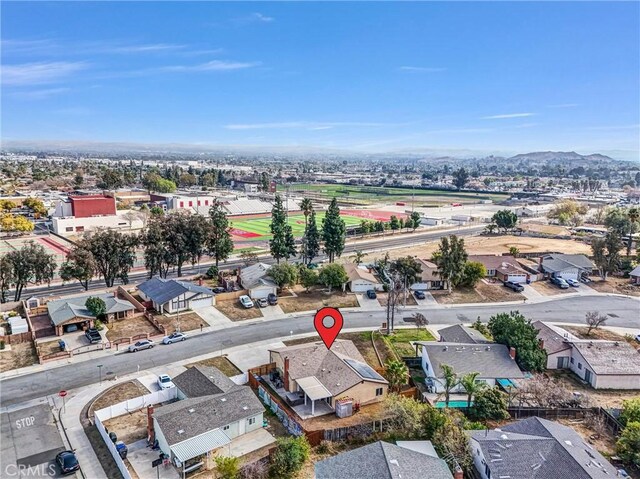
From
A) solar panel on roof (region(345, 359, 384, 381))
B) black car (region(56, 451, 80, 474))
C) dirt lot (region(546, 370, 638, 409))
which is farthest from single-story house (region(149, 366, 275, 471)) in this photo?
dirt lot (region(546, 370, 638, 409))

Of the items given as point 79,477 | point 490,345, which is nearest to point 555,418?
point 490,345

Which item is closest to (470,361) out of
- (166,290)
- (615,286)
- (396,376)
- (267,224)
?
(396,376)

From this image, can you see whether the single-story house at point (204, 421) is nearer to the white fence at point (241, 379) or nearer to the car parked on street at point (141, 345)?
the white fence at point (241, 379)

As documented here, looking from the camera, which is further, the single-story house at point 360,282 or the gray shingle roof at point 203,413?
the single-story house at point 360,282

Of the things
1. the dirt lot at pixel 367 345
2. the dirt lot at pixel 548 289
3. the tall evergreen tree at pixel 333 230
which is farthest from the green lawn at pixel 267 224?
the dirt lot at pixel 367 345

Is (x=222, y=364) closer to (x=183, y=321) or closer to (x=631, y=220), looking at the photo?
(x=183, y=321)

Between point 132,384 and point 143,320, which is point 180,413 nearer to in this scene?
point 132,384

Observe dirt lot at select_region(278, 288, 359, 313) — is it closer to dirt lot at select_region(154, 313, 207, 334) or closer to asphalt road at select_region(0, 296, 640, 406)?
asphalt road at select_region(0, 296, 640, 406)
